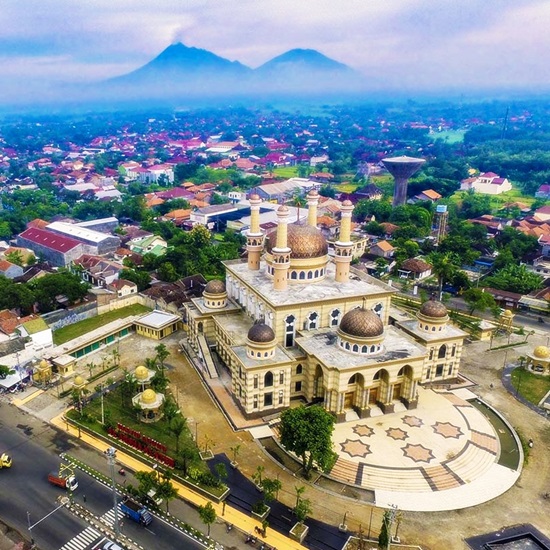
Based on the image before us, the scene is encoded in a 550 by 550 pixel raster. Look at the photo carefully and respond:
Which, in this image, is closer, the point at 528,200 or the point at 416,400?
the point at 416,400

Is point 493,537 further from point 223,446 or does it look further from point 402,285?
point 402,285

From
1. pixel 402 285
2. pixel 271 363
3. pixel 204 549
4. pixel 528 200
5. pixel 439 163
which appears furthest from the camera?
pixel 439 163

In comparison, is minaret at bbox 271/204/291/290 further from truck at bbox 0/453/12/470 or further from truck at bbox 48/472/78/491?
truck at bbox 0/453/12/470

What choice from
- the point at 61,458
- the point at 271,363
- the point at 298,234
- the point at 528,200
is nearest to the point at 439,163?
the point at 528,200

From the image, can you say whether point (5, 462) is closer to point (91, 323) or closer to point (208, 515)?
point (208, 515)

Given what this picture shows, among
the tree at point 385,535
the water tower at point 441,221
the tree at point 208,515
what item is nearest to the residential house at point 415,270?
the water tower at point 441,221

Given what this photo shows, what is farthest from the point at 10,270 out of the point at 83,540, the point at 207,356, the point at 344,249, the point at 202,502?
→ the point at 202,502

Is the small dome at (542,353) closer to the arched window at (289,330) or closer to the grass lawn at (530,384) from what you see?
the grass lawn at (530,384)
